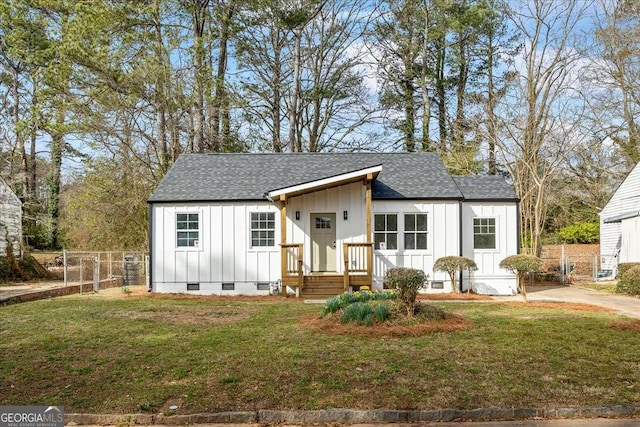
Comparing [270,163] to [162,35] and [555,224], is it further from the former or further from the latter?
[555,224]

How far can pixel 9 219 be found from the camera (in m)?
24.1

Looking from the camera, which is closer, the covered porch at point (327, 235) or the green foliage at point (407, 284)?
the green foliage at point (407, 284)

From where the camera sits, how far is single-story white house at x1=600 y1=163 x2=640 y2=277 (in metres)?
19.3

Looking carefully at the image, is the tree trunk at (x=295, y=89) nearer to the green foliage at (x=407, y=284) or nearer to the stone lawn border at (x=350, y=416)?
the green foliage at (x=407, y=284)

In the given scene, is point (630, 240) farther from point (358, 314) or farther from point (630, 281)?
point (358, 314)

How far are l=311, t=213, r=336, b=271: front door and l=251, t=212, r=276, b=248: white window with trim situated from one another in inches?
50.2

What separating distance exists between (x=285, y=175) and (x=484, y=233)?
691cm

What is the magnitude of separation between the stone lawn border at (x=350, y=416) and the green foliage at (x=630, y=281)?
11.9 metres

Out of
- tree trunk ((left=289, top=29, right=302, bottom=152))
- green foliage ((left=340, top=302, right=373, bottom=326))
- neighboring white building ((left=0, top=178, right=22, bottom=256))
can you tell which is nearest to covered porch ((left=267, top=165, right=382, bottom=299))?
green foliage ((left=340, top=302, right=373, bottom=326))

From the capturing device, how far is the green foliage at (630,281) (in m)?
15.7

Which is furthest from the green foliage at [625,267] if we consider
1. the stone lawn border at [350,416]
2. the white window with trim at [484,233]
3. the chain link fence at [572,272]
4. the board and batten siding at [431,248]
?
the stone lawn border at [350,416]

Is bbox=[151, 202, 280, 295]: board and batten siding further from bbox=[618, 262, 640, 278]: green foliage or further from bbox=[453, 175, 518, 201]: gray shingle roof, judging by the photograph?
bbox=[618, 262, 640, 278]: green foliage

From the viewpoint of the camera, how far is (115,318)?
36.1ft

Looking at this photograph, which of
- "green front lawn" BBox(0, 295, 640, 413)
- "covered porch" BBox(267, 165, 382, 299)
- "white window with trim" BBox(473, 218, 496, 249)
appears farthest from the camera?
"white window with trim" BBox(473, 218, 496, 249)
